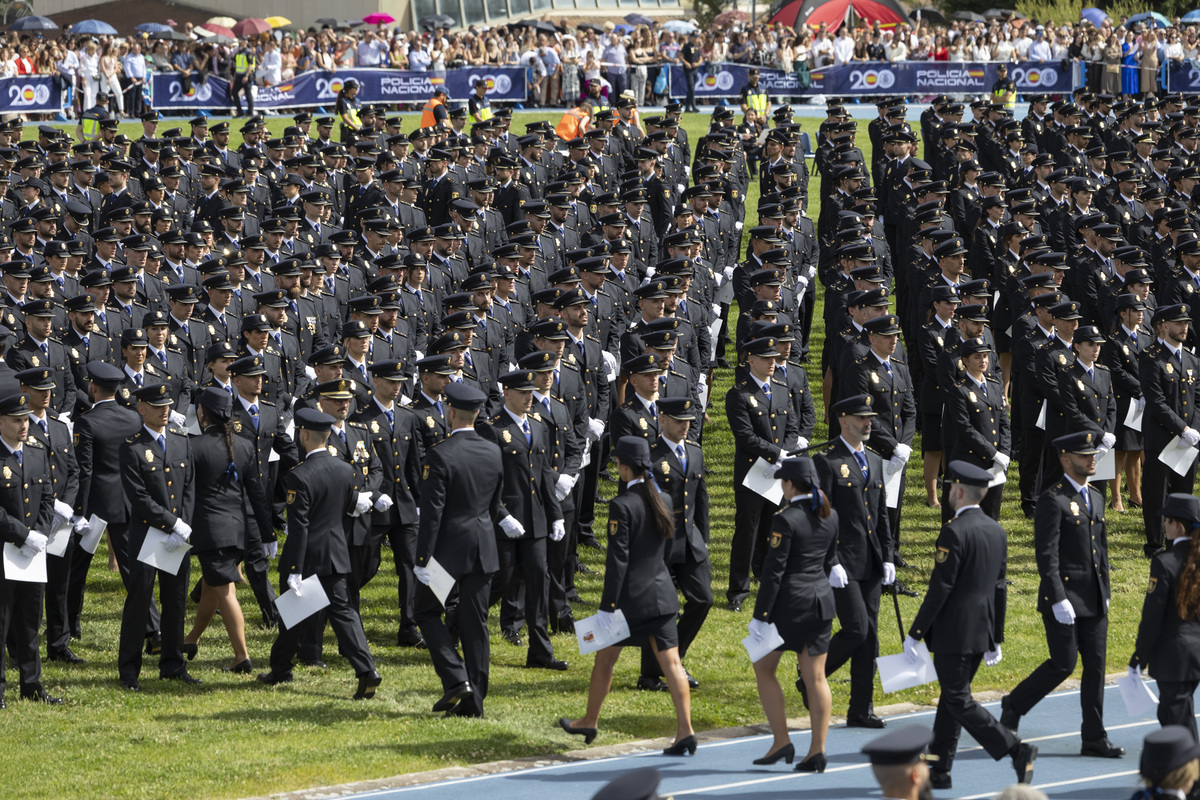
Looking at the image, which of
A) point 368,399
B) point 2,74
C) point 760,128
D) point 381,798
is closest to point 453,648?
point 381,798

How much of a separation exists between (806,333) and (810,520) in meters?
10.2

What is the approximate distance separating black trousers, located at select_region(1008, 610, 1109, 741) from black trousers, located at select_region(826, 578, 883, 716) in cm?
90

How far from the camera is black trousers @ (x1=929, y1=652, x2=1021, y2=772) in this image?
847cm

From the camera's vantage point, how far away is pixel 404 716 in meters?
9.96

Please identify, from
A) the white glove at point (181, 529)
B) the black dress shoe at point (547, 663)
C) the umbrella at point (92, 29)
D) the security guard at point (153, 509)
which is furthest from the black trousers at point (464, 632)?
the umbrella at point (92, 29)

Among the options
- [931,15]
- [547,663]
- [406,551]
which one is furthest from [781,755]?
[931,15]

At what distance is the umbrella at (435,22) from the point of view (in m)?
49.2

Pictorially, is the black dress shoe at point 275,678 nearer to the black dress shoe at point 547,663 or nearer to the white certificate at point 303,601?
the white certificate at point 303,601

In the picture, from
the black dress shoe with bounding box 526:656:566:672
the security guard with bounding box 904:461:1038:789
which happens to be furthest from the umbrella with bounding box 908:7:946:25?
the security guard with bounding box 904:461:1038:789

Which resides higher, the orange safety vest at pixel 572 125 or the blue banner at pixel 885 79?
the blue banner at pixel 885 79

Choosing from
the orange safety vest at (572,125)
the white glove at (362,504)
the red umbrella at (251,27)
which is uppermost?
the red umbrella at (251,27)

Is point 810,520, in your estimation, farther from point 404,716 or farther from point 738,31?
point 738,31

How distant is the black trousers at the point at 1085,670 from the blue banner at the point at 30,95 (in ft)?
103

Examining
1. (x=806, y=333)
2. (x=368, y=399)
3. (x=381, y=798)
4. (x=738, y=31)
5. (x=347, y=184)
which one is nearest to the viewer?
(x=381, y=798)
